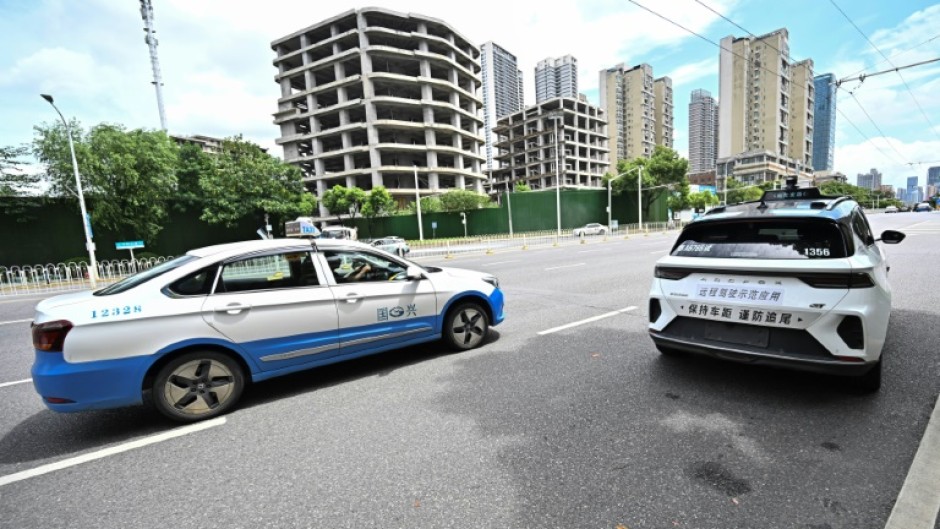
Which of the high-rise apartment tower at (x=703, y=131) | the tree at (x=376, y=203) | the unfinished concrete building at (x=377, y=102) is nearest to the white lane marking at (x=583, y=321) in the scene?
the tree at (x=376, y=203)

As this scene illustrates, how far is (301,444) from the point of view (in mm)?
3127

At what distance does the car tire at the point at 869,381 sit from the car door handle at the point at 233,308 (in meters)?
5.23

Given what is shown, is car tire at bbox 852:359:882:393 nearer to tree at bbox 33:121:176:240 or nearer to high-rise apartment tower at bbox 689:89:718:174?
tree at bbox 33:121:176:240

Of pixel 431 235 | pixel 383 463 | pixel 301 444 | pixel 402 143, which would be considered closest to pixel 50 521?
pixel 301 444

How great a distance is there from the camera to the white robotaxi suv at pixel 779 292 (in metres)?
3.04

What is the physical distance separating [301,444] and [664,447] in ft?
8.66

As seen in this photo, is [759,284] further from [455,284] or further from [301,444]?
[301,444]

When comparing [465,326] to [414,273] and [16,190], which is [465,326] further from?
[16,190]

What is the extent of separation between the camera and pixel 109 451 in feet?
10.4

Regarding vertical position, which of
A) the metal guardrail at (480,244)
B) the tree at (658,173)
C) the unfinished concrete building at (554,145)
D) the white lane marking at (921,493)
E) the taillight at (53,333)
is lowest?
the metal guardrail at (480,244)

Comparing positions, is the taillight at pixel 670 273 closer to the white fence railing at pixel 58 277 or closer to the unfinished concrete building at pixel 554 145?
the white fence railing at pixel 58 277

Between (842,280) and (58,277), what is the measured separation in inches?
1071

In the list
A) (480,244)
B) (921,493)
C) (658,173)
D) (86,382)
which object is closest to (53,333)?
(86,382)

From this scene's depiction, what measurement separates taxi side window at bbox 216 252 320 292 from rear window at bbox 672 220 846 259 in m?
3.74
